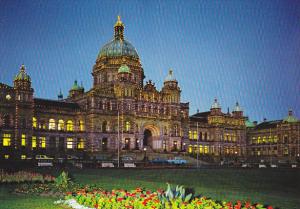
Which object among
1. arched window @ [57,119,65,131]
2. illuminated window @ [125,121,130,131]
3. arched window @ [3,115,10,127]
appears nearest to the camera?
arched window @ [3,115,10,127]

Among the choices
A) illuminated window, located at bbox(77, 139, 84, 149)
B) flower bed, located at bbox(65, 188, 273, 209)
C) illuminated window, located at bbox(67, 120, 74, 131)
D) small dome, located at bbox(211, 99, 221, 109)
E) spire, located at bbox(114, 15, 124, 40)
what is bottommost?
flower bed, located at bbox(65, 188, 273, 209)

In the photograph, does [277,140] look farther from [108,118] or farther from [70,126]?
[70,126]

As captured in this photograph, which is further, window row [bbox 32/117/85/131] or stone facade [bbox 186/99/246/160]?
stone facade [bbox 186/99/246/160]

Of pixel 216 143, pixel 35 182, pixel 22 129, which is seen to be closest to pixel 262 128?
pixel 216 143

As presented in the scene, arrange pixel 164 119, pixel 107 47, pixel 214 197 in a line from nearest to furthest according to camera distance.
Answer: pixel 214 197, pixel 164 119, pixel 107 47

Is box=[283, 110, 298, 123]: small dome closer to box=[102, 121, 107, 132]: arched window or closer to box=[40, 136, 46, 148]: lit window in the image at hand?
box=[102, 121, 107, 132]: arched window

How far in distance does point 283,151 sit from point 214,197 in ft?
380

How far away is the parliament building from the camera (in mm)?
77188

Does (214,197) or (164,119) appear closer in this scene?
(214,197)

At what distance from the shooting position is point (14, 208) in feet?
58.2

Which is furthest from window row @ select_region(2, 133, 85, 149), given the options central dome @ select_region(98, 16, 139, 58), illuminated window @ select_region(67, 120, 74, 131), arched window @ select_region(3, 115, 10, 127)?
central dome @ select_region(98, 16, 139, 58)

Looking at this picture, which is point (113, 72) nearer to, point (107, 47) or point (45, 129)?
point (107, 47)

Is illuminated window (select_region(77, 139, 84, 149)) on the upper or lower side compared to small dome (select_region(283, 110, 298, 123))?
lower

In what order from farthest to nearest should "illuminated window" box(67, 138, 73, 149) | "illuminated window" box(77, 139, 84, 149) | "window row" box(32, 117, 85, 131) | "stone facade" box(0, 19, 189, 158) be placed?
"illuminated window" box(77, 139, 84, 149) → "illuminated window" box(67, 138, 73, 149) → "window row" box(32, 117, 85, 131) → "stone facade" box(0, 19, 189, 158)
